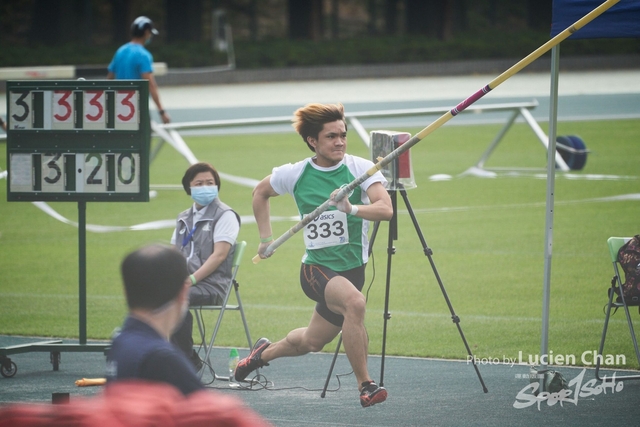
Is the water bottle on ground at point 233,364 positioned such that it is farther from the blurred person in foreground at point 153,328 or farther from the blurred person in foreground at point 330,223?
the blurred person in foreground at point 153,328

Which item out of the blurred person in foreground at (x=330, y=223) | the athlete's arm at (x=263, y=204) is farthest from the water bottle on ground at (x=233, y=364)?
the athlete's arm at (x=263, y=204)

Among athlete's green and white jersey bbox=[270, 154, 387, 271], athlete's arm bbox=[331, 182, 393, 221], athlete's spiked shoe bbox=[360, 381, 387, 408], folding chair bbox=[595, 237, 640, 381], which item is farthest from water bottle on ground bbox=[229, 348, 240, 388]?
folding chair bbox=[595, 237, 640, 381]

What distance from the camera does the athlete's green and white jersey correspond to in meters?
6.48

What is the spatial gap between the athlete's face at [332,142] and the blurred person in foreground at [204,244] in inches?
48.2

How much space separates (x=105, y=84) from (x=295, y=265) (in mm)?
4805

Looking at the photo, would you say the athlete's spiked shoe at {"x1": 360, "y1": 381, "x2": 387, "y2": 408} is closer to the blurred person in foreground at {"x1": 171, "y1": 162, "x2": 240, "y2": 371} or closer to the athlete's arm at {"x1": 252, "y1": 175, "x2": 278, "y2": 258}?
the athlete's arm at {"x1": 252, "y1": 175, "x2": 278, "y2": 258}

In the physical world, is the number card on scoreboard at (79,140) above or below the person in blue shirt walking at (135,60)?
below

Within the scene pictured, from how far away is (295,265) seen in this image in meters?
11.9

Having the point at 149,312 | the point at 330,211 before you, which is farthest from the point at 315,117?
the point at 149,312

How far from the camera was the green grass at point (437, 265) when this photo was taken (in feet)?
29.0

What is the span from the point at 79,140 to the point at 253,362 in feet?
7.19

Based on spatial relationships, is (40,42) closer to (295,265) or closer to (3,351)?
(295,265)

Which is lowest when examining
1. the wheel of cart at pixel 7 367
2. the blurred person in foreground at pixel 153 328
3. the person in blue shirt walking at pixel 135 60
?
the wheel of cart at pixel 7 367

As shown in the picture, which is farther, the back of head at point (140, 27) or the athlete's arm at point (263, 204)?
the back of head at point (140, 27)
